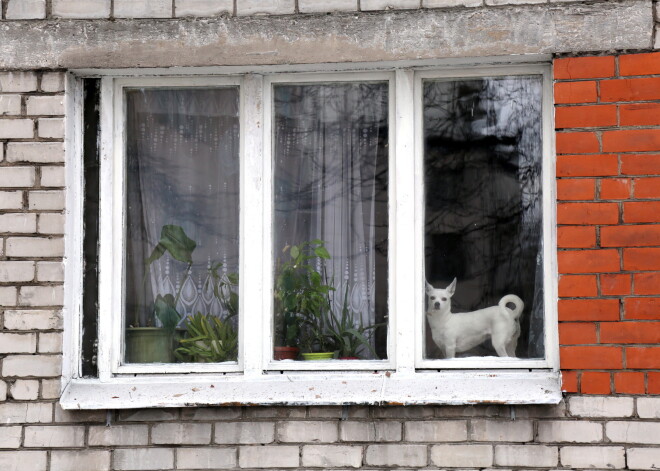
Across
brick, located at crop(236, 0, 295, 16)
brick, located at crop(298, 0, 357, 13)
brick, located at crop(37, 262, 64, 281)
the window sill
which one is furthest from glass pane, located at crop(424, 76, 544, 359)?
brick, located at crop(37, 262, 64, 281)

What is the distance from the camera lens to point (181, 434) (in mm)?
4129

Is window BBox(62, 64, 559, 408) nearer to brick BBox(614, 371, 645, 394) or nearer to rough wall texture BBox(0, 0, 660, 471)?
rough wall texture BBox(0, 0, 660, 471)

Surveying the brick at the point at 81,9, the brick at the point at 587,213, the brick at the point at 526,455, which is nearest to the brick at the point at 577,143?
the brick at the point at 587,213

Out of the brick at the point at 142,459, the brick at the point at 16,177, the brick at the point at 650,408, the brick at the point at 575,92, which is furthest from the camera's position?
the brick at the point at 16,177

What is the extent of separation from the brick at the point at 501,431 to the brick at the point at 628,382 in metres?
0.39

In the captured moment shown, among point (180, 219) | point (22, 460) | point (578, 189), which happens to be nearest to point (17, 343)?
point (22, 460)

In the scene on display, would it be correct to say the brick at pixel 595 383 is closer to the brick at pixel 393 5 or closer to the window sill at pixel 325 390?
the window sill at pixel 325 390

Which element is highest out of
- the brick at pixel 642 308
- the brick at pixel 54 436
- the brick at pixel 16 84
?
the brick at pixel 16 84

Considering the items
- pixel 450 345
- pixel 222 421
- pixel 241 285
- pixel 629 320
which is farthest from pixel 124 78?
pixel 629 320

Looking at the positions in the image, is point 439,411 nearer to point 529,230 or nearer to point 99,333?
point 529,230

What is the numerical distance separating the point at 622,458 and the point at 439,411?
749 millimetres

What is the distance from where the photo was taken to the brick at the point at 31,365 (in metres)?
4.16

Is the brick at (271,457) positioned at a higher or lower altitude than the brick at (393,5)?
lower

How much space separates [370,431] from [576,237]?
1.16 metres
